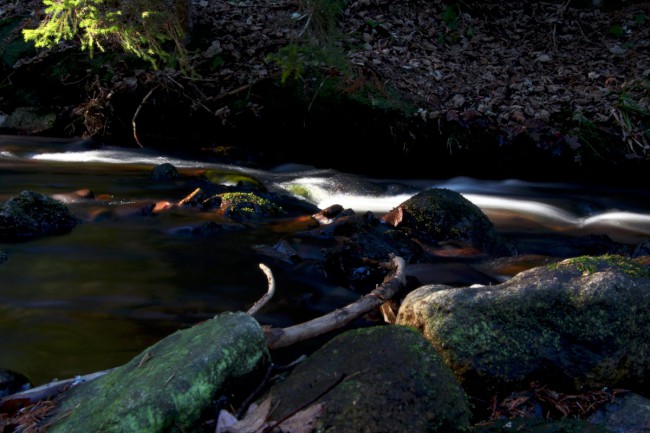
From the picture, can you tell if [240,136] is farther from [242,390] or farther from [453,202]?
[242,390]

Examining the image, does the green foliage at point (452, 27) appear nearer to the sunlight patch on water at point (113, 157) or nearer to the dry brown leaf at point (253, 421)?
the sunlight patch on water at point (113, 157)

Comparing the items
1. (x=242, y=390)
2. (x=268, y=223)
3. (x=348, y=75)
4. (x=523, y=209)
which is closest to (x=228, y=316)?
(x=242, y=390)

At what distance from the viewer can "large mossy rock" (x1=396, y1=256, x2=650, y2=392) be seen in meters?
3.02

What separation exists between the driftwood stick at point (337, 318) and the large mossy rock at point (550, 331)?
1.34ft

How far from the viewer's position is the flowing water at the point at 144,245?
3947 millimetres

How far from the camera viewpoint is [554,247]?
644 cm

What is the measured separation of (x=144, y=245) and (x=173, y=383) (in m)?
3.57

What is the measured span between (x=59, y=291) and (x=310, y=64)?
258 inches

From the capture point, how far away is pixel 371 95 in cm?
972

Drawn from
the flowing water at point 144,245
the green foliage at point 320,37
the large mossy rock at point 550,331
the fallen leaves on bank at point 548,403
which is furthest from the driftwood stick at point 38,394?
the green foliage at point 320,37

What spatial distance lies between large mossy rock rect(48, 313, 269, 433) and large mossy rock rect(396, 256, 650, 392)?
1.03 metres

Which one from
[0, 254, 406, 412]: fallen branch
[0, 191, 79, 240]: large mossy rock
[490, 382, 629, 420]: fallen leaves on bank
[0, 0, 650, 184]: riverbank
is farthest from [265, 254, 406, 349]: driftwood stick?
[0, 0, 650, 184]: riverbank

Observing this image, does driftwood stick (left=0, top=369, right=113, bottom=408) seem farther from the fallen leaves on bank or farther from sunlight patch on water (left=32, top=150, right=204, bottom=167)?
sunlight patch on water (left=32, top=150, right=204, bottom=167)

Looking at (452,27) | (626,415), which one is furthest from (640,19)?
(626,415)
